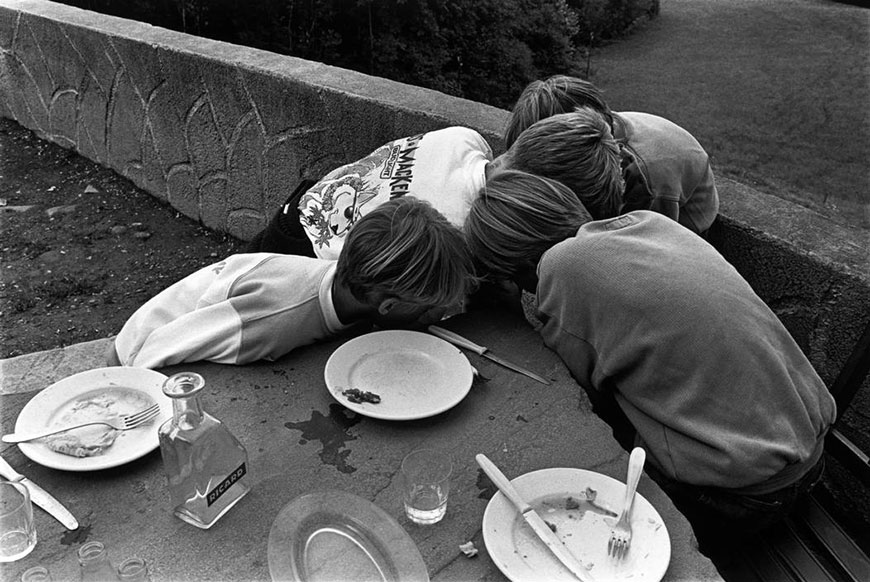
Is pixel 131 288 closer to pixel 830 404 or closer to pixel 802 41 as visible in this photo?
pixel 830 404

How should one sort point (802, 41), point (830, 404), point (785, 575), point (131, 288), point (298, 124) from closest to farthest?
point (785, 575) < point (830, 404) < point (298, 124) < point (131, 288) < point (802, 41)

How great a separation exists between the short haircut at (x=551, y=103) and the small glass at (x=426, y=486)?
1.57 m

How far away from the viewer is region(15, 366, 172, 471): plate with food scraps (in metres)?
1.63

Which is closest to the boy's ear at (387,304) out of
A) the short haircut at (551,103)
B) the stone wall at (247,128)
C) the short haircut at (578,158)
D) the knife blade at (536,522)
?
the knife blade at (536,522)

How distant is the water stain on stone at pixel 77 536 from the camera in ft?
4.84

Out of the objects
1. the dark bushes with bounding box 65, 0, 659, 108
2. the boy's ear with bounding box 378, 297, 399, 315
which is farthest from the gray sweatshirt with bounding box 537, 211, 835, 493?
the dark bushes with bounding box 65, 0, 659, 108

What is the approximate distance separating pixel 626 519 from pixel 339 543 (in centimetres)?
55

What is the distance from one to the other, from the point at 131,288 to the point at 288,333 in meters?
2.57

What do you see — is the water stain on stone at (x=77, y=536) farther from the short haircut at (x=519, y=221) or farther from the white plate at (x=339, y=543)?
the short haircut at (x=519, y=221)

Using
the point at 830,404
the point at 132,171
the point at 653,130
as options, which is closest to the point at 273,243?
the point at 653,130

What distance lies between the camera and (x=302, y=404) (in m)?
1.89

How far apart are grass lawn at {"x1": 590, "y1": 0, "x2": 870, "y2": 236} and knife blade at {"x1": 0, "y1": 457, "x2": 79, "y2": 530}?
558 cm

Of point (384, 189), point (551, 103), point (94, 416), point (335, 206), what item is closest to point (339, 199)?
point (335, 206)

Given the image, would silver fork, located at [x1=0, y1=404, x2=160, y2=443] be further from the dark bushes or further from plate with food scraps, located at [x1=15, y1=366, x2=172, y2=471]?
the dark bushes
